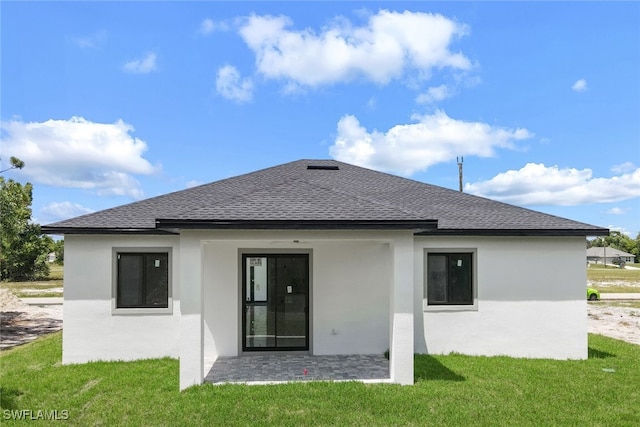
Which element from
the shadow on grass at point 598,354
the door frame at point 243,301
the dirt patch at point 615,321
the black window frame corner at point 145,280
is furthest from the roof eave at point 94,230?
the dirt patch at point 615,321

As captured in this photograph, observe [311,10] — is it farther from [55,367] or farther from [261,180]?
[55,367]

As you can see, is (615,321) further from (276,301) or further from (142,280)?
(142,280)

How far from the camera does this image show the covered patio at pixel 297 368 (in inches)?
A: 310

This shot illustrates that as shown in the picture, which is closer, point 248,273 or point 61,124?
point 248,273

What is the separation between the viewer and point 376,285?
10227 millimetres

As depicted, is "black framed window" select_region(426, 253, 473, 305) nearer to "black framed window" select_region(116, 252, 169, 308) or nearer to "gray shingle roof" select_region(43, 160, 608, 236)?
"gray shingle roof" select_region(43, 160, 608, 236)

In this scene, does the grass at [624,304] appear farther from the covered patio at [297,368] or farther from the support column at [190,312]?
the support column at [190,312]

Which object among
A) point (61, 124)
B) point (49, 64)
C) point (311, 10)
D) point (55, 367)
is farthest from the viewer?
point (61, 124)

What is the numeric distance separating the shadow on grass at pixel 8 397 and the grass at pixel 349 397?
0.05 feet

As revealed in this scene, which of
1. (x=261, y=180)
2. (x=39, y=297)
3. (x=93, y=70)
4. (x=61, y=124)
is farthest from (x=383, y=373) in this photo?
(x=39, y=297)

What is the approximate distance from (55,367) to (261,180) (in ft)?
24.1

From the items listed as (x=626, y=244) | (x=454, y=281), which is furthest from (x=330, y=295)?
(x=626, y=244)

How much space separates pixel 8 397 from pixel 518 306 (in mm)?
11370

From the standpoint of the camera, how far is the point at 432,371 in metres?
8.30
